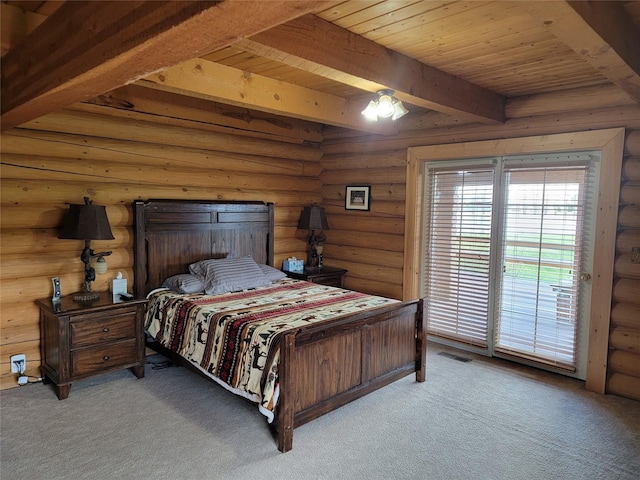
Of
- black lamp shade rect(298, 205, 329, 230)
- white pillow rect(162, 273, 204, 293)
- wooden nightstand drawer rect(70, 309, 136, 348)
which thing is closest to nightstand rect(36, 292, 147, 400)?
wooden nightstand drawer rect(70, 309, 136, 348)

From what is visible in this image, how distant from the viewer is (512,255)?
4203mm

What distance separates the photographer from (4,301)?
11.5 ft

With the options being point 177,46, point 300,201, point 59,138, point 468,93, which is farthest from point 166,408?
point 468,93

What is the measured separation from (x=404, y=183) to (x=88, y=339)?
3.49 metres

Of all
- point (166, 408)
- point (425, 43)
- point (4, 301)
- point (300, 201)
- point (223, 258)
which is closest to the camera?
point (425, 43)

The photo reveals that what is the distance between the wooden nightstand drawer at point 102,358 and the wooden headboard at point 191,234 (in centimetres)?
67

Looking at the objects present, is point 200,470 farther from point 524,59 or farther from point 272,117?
point 272,117

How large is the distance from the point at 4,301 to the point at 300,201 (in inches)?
129

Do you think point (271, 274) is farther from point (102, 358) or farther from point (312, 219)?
point (102, 358)

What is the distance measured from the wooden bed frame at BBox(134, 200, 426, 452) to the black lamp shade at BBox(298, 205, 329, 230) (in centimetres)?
39

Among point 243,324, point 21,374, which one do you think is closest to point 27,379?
point 21,374

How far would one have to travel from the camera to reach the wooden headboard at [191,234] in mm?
4180

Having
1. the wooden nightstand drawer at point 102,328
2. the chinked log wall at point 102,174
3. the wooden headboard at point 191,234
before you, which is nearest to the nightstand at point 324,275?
the wooden headboard at point 191,234

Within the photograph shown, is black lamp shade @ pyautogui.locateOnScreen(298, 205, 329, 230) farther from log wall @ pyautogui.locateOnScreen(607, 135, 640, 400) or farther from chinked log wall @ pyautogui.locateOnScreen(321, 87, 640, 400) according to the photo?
log wall @ pyautogui.locateOnScreen(607, 135, 640, 400)
